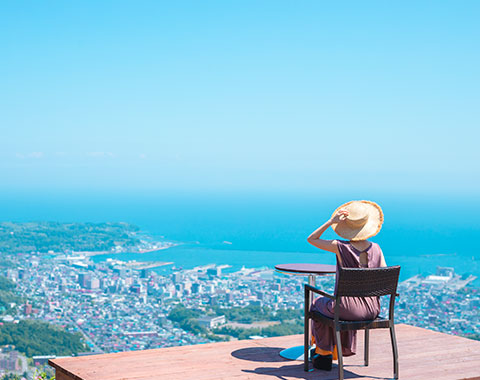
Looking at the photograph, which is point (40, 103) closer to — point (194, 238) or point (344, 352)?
point (194, 238)

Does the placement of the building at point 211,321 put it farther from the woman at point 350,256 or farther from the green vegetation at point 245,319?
the woman at point 350,256

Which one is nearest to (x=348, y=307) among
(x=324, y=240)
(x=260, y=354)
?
(x=324, y=240)

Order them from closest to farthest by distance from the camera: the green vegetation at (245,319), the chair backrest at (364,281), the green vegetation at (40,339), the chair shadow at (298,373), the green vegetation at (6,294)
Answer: the chair backrest at (364,281) → the chair shadow at (298,373) → the green vegetation at (245,319) → the green vegetation at (40,339) → the green vegetation at (6,294)

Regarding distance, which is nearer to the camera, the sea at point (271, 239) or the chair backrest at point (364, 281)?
the chair backrest at point (364, 281)

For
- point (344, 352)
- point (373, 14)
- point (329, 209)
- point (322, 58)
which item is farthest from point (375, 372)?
point (329, 209)

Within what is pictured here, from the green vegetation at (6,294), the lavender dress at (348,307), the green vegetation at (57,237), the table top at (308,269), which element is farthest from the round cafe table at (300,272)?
the green vegetation at (57,237)

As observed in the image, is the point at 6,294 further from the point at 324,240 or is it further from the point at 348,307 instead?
the point at 348,307
